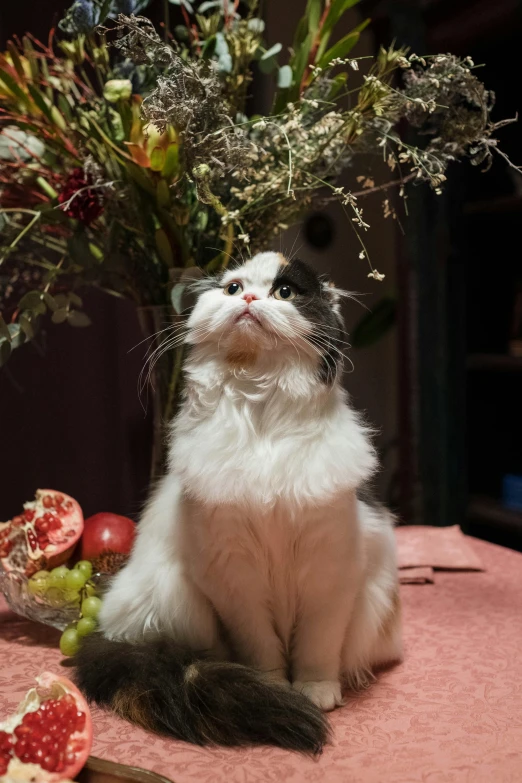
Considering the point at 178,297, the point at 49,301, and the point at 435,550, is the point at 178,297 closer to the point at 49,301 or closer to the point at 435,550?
the point at 49,301

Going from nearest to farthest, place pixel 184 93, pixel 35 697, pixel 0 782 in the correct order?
1. pixel 0 782
2. pixel 35 697
3. pixel 184 93

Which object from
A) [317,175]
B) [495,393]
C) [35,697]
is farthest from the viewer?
[495,393]

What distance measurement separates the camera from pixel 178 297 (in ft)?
3.64

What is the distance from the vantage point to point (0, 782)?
688 millimetres

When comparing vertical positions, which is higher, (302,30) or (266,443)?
(302,30)

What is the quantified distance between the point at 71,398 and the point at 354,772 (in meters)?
1.25

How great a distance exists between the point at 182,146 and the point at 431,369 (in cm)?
152

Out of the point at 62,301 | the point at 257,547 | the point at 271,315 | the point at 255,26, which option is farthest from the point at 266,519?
the point at 255,26

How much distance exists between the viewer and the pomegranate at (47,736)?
73 centimetres

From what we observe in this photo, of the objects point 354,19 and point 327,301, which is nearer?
point 327,301

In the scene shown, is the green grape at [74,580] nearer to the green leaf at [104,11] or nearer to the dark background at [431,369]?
the dark background at [431,369]

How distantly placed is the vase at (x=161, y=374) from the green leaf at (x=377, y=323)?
1.42 metres

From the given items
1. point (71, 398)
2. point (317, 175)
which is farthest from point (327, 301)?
point (71, 398)

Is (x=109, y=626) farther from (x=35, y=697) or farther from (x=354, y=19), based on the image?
(x=354, y=19)
